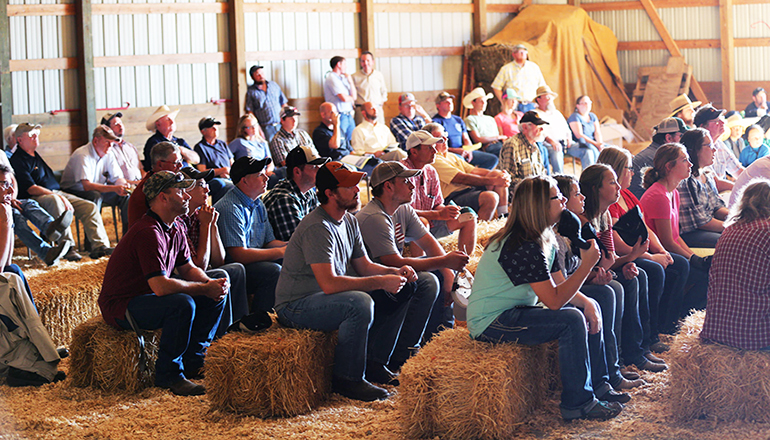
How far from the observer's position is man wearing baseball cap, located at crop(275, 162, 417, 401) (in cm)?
357

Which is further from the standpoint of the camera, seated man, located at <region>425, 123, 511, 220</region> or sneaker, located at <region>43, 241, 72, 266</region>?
seated man, located at <region>425, 123, 511, 220</region>

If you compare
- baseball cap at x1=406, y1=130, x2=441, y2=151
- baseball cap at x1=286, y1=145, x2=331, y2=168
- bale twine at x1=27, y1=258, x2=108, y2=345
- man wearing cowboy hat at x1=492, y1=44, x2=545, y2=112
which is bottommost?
bale twine at x1=27, y1=258, x2=108, y2=345

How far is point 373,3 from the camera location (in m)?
10.9

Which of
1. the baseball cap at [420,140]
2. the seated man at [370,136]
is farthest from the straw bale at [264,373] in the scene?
the seated man at [370,136]

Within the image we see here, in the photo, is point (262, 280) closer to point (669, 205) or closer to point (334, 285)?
point (334, 285)

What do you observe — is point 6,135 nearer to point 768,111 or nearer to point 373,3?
point 373,3

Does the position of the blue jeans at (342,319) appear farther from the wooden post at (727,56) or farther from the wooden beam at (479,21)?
the wooden post at (727,56)

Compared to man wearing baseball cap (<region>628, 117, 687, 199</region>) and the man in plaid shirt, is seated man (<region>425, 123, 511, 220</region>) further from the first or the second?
the man in plaid shirt

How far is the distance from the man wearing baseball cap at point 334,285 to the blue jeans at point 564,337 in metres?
0.58

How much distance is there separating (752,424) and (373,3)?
872 cm

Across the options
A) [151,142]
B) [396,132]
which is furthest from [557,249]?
[396,132]

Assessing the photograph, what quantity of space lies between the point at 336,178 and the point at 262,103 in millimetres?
6179

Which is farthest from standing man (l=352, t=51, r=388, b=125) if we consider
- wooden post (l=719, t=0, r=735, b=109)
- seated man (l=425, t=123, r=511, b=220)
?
wooden post (l=719, t=0, r=735, b=109)

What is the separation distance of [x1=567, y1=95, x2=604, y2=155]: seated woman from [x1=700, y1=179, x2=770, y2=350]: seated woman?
19.4 feet
